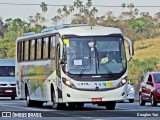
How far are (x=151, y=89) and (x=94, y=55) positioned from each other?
7.38m

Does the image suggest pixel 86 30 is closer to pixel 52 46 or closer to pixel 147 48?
pixel 52 46

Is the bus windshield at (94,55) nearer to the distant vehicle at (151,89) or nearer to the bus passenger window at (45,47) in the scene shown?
the bus passenger window at (45,47)

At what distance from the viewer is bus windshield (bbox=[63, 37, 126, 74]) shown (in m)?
31.0

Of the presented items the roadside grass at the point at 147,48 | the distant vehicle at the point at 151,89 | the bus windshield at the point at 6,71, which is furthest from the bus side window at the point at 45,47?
the roadside grass at the point at 147,48

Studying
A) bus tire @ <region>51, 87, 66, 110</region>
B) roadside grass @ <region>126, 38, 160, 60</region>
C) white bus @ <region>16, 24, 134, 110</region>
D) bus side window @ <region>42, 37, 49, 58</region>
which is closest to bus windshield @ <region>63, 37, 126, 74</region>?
white bus @ <region>16, 24, 134, 110</region>

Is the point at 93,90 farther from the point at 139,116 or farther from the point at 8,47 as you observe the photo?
the point at 8,47

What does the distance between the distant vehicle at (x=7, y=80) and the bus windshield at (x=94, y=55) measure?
18.9 metres

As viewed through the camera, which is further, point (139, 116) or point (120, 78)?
point (120, 78)

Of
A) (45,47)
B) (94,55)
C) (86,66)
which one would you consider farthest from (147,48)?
(86,66)

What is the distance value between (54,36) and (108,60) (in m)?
2.57

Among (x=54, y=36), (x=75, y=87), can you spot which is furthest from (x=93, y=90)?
(x=54, y=36)

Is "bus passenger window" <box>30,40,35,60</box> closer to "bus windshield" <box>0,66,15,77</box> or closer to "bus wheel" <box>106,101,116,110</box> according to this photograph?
"bus wheel" <box>106,101,116,110</box>

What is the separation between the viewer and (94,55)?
31.2 m

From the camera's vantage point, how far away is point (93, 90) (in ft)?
101
